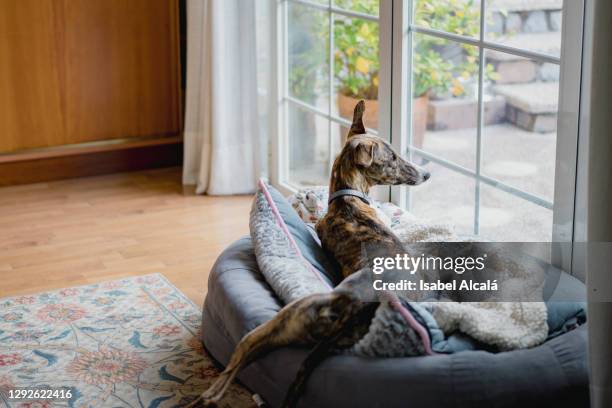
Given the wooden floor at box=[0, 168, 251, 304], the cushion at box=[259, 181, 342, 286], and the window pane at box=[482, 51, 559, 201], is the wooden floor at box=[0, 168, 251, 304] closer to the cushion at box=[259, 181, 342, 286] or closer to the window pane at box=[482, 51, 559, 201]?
the cushion at box=[259, 181, 342, 286]

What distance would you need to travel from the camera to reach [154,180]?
4953 mm

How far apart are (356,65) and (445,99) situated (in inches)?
27.7

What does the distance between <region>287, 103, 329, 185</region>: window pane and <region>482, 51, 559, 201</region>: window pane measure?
1257mm

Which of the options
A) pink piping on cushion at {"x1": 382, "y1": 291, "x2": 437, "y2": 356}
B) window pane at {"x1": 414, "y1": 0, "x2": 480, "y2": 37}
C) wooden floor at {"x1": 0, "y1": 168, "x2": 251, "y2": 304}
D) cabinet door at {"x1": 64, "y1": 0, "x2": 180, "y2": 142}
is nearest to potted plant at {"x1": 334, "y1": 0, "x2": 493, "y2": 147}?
window pane at {"x1": 414, "y1": 0, "x2": 480, "y2": 37}

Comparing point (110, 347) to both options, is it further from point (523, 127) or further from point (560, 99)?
point (560, 99)

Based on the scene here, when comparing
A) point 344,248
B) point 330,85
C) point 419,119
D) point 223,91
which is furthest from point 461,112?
point 223,91

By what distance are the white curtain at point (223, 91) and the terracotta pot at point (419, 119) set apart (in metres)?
1.31

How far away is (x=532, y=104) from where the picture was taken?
2.82 m

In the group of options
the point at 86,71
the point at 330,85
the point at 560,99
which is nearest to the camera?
the point at 560,99

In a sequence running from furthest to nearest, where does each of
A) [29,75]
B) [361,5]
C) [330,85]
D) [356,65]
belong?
1. [29,75]
2. [330,85]
3. [356,65]
4. [361,5]

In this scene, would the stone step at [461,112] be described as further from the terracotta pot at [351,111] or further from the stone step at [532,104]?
the terracotta pot at [351,111]

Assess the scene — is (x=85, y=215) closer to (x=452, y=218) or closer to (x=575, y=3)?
(x=452, y=218)

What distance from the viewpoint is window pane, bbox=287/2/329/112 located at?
409 centimetres

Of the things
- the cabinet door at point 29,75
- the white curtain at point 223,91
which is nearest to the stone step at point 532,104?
the white curtain at point 223,91
